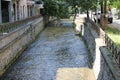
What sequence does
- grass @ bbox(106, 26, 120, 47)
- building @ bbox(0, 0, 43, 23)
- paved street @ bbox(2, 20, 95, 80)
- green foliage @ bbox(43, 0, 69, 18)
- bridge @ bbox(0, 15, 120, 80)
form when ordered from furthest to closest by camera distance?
green foliage @ bbox(43, 0, 69, 18) → building @ bbox(0, 0, 43, 23) → grass @ bbox(106, 26, 120, 47) → paved street @ bbox(2, 20, 95, 80) → bridge @ bbox(0, 15, 120, 80)

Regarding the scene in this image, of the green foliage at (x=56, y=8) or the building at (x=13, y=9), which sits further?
the green foliage at (x=56, y=8)

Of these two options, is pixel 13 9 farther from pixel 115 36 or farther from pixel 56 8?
pixel 115 36

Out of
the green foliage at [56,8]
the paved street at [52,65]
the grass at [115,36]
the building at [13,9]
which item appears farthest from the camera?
the green foliage at [56,8]

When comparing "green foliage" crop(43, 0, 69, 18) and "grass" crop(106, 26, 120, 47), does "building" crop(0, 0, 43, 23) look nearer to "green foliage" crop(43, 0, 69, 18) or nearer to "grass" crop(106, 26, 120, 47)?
"green foliage" crop(43, 0, 69, 18)

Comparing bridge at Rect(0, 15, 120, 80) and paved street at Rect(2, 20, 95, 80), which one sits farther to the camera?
paved street at Rect(2, 20, 95, 80)

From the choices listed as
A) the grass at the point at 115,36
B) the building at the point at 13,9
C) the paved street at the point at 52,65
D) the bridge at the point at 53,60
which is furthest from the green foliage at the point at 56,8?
the grass at the point at 115,36

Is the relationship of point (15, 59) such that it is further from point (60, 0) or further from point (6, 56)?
point (60, 0)

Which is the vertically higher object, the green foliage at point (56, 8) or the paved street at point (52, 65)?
the green foliage at point (56, 8)

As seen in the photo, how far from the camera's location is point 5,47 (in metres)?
17.2

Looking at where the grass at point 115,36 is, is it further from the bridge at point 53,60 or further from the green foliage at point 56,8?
the green foliage at point 56,8

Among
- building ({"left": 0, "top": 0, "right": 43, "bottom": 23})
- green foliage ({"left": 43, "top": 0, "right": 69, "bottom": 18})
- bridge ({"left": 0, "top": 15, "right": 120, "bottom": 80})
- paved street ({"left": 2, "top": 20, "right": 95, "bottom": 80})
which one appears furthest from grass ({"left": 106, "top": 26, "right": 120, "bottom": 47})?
green foliage ({"left": 43, "top": 0, "right": 69, "bottom": 18})

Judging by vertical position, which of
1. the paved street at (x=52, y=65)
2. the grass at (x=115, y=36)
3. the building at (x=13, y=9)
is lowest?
the paved street at (x=52, y=65)

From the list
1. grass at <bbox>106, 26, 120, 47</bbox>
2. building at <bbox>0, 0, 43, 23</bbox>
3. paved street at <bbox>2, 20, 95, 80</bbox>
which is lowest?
paved street at <bbox>2, 20, 95, 80</bbox>

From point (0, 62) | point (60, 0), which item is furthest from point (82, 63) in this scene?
point (60, 0)
